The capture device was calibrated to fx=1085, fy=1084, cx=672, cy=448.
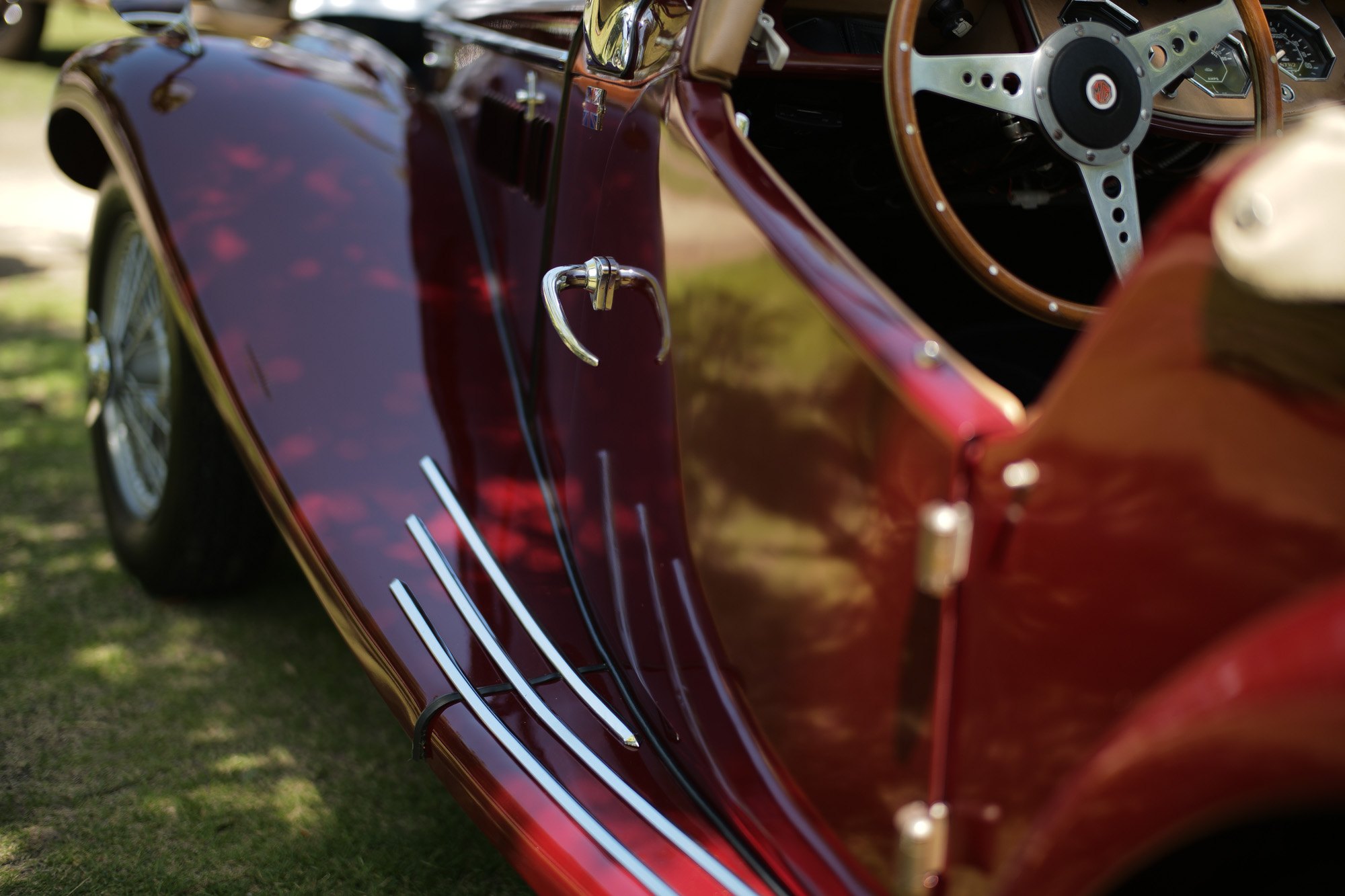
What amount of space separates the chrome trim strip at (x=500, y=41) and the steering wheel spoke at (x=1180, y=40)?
0.87 m

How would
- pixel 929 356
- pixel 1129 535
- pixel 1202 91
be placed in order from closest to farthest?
pixel 1129 535 → pixel 929 356 → pixel 1202 91

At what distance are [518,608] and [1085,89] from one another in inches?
42.1

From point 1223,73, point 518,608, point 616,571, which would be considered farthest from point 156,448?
point 1223,73

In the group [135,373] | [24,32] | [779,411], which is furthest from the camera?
[24,32]

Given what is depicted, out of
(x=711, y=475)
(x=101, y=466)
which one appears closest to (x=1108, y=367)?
(x=711, y=475)

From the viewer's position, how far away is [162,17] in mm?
2236

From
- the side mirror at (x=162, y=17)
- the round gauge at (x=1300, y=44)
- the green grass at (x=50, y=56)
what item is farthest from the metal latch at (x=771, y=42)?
the green grass at (x=50, y=56)

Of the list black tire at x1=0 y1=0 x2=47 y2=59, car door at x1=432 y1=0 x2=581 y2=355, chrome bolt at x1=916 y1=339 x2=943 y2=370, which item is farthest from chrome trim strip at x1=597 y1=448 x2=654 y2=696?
black tire at x1=0 y1=0 x2=47 y2=59

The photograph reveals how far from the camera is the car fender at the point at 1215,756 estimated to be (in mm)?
713

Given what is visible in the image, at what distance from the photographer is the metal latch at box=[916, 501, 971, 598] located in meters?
0.93

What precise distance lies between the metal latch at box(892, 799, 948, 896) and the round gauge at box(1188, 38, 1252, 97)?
133 cm

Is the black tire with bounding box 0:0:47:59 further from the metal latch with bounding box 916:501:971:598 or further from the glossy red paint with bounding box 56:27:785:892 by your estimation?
the metal latch with bounding box 916:501:971:598

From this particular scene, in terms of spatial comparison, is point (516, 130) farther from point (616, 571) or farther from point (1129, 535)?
point (1129, 535)

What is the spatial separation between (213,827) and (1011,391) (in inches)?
57.8
